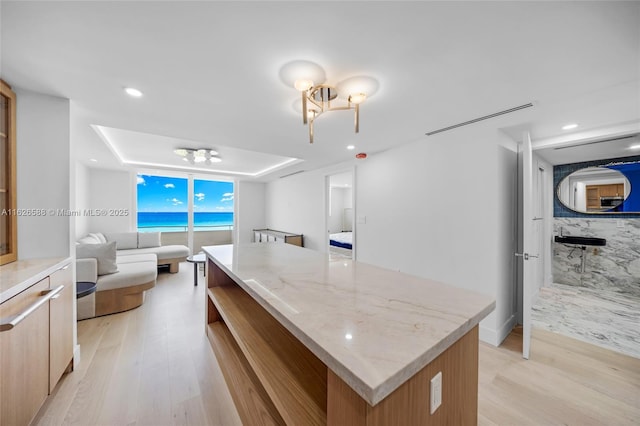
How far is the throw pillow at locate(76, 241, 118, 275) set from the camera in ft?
9.32

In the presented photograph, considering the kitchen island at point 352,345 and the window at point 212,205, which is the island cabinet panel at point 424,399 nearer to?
the kitchen island at point 352,345

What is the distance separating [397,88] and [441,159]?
1313 mm

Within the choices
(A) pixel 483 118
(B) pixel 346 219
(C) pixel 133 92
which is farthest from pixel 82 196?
(B) pixel 346 219

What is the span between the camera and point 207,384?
1.73 metres

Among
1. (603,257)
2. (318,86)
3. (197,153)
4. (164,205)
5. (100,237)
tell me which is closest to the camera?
(318,86)

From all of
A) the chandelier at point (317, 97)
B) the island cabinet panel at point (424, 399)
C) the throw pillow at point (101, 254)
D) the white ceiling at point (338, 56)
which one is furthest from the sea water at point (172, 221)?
the island cabinet panel at point (424, 399)

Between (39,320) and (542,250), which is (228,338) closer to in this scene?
(39,320)

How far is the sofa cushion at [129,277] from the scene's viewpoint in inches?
112

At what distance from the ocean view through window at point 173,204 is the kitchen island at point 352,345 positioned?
545 centimetres

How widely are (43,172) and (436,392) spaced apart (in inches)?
111

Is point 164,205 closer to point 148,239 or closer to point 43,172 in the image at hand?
point 148,239

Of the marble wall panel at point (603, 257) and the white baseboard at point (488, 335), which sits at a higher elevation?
the marble wall panel at point (603, 257)

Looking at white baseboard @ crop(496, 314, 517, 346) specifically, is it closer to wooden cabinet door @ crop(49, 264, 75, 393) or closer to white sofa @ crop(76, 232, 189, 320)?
wooden cabinet door @ crop(49, 264, 75, 393)

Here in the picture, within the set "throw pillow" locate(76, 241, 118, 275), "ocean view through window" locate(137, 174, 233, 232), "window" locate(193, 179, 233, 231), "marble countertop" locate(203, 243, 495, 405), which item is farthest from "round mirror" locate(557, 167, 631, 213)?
"ocean view through window" locate(137, 174, 233, 232)
